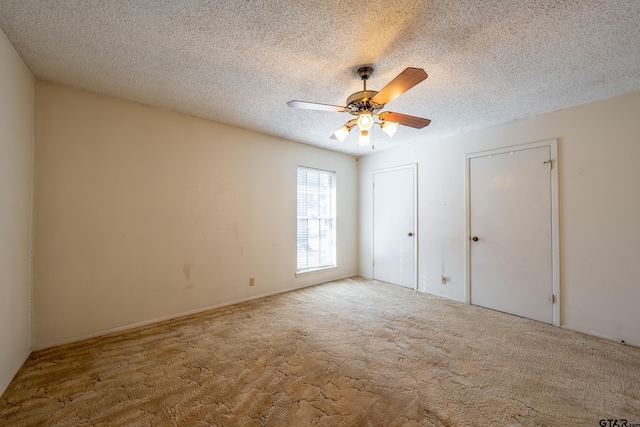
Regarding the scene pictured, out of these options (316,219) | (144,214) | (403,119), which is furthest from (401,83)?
(316,219)

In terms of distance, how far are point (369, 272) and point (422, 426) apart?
352 centimetres

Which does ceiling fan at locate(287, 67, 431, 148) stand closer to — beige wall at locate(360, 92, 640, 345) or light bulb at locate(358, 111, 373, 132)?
light bulb at locate(358, 111, 373, 132)

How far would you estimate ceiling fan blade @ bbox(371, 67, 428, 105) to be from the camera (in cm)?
158

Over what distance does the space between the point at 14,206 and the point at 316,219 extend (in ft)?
11.5

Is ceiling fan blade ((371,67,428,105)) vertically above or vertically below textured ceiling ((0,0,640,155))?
below

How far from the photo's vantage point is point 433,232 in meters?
4.07

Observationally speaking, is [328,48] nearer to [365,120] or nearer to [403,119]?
[365,120]

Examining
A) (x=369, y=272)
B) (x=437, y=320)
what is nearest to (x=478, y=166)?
(x=437, y=320)

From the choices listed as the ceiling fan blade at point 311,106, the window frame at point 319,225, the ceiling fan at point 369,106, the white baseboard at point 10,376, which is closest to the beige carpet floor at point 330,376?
the white baseboard at point 10,376

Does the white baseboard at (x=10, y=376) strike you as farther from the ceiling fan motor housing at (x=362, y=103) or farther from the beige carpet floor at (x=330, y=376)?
the ceiling fan motor housing at (x=362, y=103)

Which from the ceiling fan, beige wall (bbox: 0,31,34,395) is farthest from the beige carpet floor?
the ceiling fan

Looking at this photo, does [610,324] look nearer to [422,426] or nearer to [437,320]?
[437,320]

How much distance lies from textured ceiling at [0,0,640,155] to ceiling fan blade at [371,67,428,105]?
332mm

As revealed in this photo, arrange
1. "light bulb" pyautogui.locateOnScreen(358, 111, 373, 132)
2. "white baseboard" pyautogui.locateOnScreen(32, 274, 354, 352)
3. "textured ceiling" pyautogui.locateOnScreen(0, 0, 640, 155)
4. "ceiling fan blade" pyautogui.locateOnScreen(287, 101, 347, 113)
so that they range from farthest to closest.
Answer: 1. "white baseboard" pyautogui.locateOnScreen(32, 274, 354, 352)
2. "light bulb" pyautogui.locateOnScreen(358, 111, 373, 132)
3. "ceiling fan blade" pyautogui.locateOnScreen(287, 101, 347, 113)
4. "textured ceiling" pyautogui.locateOnScreen(0, 0, 640, 155)
